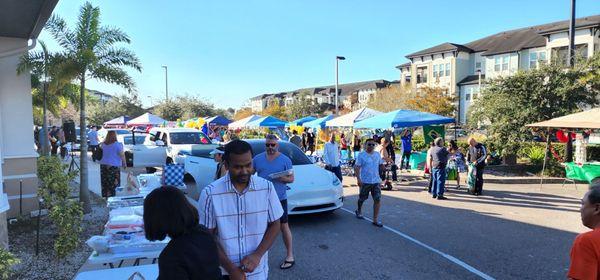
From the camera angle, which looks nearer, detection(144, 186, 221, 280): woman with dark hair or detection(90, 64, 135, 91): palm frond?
detection(144, 186, 221, 280): woman with dark hair

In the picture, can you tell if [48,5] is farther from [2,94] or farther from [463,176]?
[463,176]

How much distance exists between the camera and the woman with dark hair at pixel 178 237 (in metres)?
1.91

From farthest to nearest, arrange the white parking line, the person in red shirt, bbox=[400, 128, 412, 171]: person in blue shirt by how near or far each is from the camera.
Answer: bbox=[400, 128, 412, 171]: person in blue shirt, the white parking line, the person in red shirt

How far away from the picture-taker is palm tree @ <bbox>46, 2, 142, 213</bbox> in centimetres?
755

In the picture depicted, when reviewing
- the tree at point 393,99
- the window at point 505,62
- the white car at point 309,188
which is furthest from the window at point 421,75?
the white car at point 309,188

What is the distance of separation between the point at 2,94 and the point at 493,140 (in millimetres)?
15918

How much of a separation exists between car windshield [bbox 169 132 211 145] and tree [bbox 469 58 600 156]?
11.6 m

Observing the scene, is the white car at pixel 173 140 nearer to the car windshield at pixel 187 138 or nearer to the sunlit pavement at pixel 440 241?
the car windshield at pixel 187 138

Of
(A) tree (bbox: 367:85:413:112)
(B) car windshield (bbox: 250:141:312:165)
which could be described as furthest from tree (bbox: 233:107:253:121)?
(B) car windshield (bbox: 250:141:312:165)

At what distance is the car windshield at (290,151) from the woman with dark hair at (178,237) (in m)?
6.09

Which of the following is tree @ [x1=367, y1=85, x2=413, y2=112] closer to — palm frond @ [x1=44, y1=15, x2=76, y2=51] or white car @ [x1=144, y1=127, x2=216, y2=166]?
white car @ [x1=144, y1=127, x2=216, y2=166]

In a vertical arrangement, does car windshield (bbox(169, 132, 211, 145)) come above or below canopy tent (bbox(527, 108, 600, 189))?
below

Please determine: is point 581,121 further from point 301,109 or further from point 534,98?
point 301,109

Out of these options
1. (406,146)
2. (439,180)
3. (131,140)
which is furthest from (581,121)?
(131,140)
